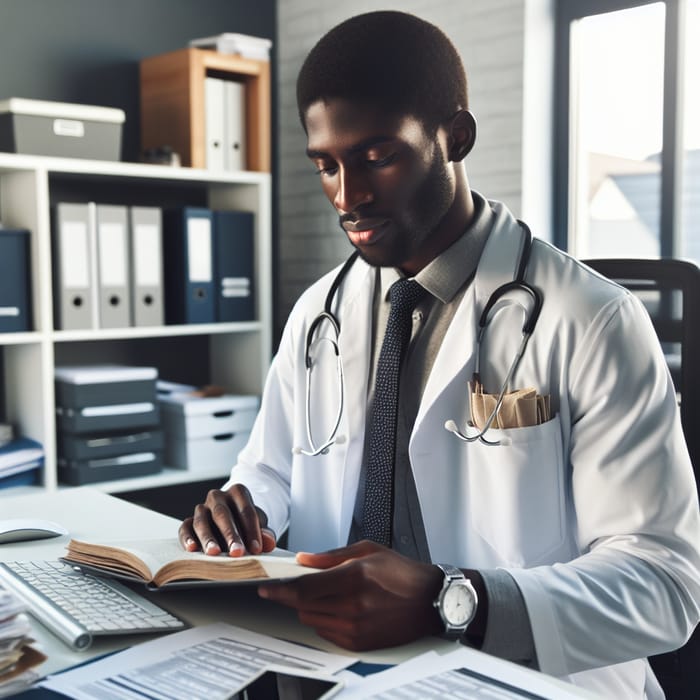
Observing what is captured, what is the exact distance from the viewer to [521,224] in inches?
54.5

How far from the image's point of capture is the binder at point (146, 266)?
2553 mm

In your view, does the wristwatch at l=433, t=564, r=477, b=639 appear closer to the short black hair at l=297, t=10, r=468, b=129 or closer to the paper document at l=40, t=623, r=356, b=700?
the paper document at l=40, t=623, r=356, b=700

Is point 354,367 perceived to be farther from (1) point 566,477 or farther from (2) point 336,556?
(2) point 336,556

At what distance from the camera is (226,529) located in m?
1.15

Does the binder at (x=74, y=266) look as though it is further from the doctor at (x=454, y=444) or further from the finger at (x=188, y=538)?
the finger at (x=188, y=538)

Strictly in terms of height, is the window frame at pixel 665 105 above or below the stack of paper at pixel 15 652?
above

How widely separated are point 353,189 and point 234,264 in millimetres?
1497

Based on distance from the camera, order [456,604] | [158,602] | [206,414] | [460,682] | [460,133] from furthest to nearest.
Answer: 1. [206,414]
2. [460,133]
3. [158,602]
4. [456,604]
5. [460,682]

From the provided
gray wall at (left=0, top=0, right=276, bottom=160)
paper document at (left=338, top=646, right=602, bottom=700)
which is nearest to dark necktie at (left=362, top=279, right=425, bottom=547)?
paper document at (left=338, top=646, right=602, bottom=700)

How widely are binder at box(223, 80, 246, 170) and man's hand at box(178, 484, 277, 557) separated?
1.68 meters

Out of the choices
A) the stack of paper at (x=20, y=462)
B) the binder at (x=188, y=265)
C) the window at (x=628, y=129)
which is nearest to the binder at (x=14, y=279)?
the stack of paper at (x=20, y=462)

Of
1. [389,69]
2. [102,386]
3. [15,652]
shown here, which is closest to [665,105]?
[389,69]

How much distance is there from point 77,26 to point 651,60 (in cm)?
158

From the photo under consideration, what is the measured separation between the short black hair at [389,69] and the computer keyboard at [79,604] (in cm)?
69
